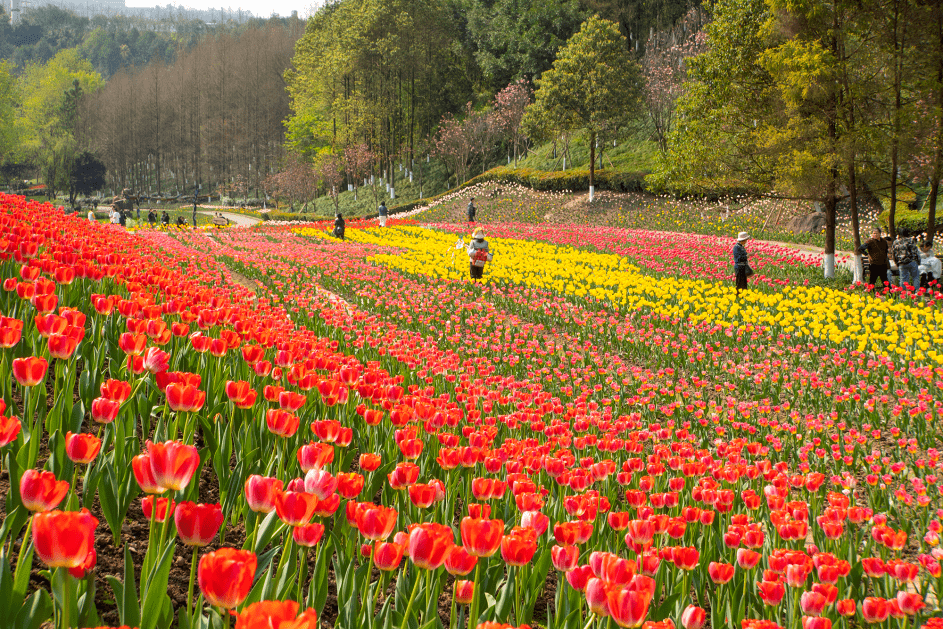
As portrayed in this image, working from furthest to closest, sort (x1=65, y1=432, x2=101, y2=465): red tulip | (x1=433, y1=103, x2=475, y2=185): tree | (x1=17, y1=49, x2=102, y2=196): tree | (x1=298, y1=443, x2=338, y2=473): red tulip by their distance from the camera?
(x1=17, y1=49, x2=102, y2=196): tree, (x1=433, y1=103, x2=475, y2=185): tree, (x1=298, y1=443, x2=338, y2=473): red tulip, (x1=65, y1=432, x2=101, y2=465): red tulip

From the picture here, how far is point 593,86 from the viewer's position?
114 ft

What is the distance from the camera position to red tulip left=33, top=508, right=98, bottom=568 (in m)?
1.23

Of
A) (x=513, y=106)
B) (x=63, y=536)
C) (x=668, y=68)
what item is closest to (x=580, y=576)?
(x=63, y=536)

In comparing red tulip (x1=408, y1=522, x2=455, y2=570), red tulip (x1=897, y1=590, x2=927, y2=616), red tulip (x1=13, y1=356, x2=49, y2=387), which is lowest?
red tulip (x1=897, y1=590, x2=927, y2=616)

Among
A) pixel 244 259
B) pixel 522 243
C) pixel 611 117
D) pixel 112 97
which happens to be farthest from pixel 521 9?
pixel 112 97

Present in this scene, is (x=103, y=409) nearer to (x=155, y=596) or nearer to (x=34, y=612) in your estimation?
(x=34, y=612)

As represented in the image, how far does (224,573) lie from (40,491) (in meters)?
0.64

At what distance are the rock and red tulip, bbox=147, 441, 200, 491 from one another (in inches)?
1052

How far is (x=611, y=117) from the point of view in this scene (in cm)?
3531

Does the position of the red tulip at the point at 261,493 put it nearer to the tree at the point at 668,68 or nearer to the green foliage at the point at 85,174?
the tree at the point at 668,68

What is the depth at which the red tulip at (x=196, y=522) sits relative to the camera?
1471mm

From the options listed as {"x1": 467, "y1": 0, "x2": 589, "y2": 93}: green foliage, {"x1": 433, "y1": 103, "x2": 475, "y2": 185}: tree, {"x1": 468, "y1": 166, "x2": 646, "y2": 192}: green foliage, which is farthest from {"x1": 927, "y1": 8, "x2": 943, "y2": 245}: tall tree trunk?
{"x1": 467, "y1": 0, "x2": 589, "y2": 93}: green foliage

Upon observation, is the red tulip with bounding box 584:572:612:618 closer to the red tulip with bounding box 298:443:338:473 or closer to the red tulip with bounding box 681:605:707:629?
the red tulip with bounding box 681:605:707:629

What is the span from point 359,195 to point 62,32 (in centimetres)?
16122
